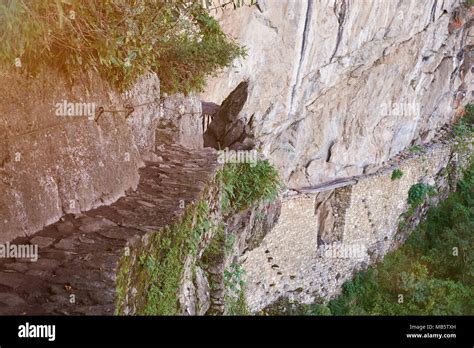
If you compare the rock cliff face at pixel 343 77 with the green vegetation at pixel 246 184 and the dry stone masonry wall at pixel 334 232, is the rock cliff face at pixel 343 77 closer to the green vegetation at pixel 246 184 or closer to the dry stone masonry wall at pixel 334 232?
the dry stone masonry wall at pixel 334 232

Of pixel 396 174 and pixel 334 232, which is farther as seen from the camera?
pixel 396 174

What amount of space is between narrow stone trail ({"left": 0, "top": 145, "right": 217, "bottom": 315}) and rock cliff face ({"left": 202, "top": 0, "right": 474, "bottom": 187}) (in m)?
5.25

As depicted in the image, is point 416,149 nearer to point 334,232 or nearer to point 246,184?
point 334,232

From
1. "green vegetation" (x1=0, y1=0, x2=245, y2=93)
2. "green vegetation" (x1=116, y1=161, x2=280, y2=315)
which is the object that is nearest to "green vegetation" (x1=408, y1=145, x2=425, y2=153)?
"green vegetation" (x1=116, y1=161, x2=280, y2=315)

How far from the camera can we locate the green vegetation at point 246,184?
23.0 ft

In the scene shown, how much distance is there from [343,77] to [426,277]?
5.92 m

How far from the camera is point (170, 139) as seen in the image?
6496mm

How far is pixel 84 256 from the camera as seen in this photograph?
124 inches

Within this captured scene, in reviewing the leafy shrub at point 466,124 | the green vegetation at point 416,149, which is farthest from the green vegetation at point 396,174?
the leafy shrub at point 466,124

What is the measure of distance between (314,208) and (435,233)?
6894 mm

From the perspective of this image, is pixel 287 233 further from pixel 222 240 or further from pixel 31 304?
pixel 31 304

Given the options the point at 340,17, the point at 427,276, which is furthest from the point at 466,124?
the point at 340,17

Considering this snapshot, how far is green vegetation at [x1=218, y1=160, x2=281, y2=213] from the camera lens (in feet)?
A: 23.0
